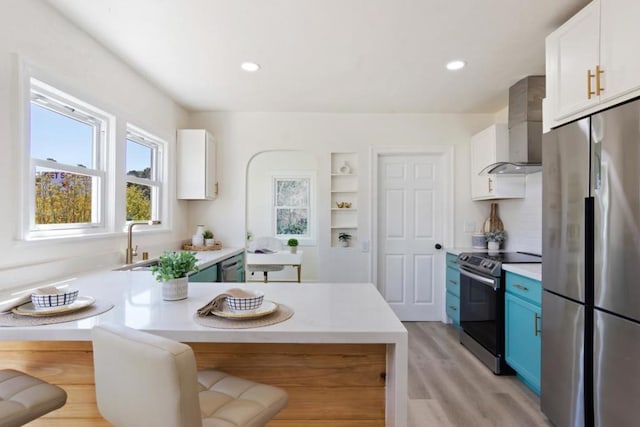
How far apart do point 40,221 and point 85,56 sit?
1.15 m

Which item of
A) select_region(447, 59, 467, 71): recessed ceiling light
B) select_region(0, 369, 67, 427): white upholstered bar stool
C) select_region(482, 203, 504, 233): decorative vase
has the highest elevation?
select_region(447, 59, 467, 71): recessed ceiling light

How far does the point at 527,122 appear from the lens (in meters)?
3.04

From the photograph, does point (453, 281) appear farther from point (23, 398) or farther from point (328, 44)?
point (23, 398)

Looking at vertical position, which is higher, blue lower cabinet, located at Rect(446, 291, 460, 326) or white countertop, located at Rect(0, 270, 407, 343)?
white countertop, located at Rect(0, 270, 407, 343)

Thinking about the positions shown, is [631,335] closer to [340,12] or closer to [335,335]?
[335,335]

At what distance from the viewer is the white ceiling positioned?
2.04 meters

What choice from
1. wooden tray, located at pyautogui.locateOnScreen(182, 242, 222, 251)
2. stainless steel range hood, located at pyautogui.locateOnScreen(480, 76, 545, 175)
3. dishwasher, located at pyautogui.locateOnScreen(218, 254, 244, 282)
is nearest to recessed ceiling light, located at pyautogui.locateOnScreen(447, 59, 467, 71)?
stainless steel range hood, located at pyautogui.locateOnScreen(480, 76, 545, 175)

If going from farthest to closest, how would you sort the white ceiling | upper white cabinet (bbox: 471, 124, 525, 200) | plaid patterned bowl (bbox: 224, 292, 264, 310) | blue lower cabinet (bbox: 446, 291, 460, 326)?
blue lower cabinet (bbox: 446, 291, 460, 326) → upper white cabinet (bbox: 471, 124, 525, 200) → the white ceiling → plaid patterned bowl (bbox: 224, 292, 264, 310)

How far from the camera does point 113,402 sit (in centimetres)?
94

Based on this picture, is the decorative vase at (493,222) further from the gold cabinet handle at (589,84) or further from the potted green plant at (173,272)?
the potted green plant at (173,272)

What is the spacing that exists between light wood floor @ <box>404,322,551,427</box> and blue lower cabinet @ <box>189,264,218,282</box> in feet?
5.96

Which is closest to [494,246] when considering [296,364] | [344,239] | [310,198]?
[344,239]

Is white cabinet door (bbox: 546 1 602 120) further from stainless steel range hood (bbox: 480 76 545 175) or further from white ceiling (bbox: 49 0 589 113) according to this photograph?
stainless steel range hood (bbox: 480 76 545 175)

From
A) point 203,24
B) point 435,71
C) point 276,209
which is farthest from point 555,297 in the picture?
point 276,209
